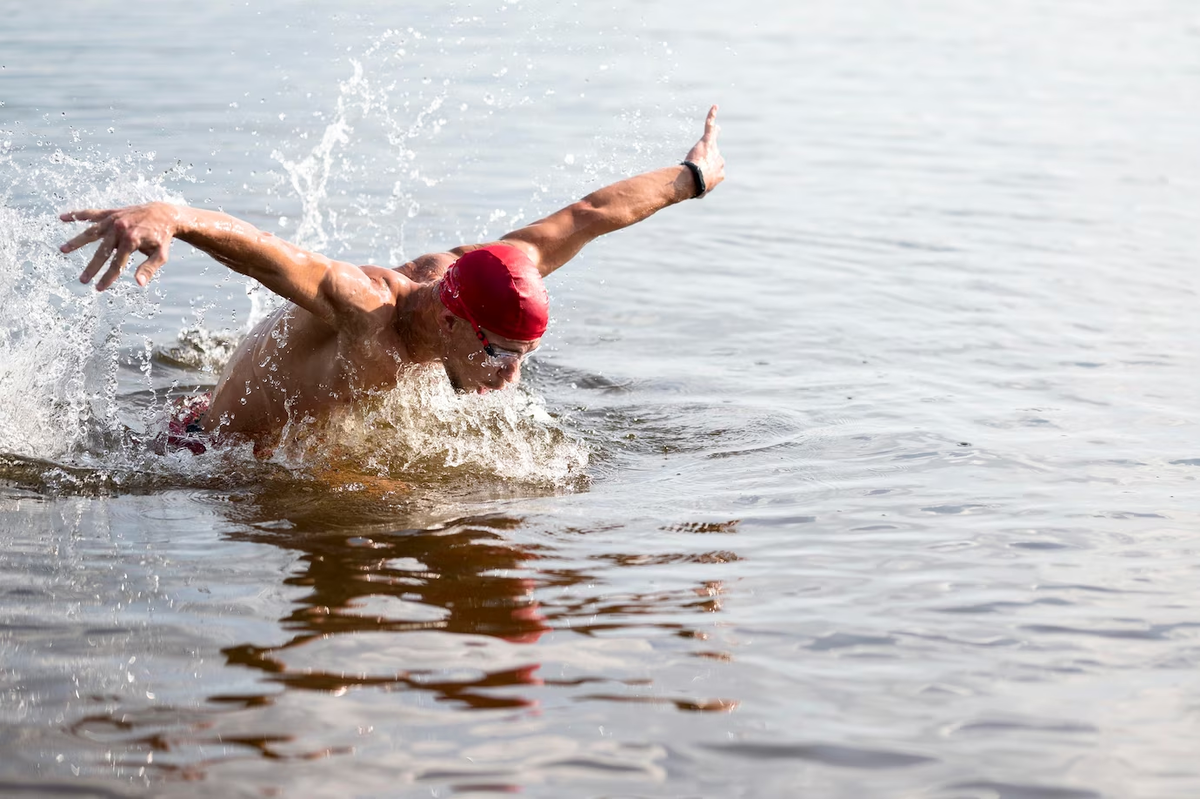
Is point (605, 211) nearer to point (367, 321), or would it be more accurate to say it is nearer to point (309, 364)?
point (367, 321)

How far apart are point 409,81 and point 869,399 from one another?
415 inches

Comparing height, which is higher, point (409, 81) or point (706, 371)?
point (409, 81)

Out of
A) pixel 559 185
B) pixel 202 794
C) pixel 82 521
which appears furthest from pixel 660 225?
pixel 202 794

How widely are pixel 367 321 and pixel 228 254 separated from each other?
82 centimetres

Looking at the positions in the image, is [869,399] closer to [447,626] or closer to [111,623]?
[447,626]

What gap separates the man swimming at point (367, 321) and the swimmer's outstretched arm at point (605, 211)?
1 centimetres

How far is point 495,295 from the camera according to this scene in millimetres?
5629

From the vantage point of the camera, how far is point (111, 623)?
14.8 feet

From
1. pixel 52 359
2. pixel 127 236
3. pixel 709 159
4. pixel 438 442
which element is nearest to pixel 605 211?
pixel 709 159

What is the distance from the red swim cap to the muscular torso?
1.13 feet

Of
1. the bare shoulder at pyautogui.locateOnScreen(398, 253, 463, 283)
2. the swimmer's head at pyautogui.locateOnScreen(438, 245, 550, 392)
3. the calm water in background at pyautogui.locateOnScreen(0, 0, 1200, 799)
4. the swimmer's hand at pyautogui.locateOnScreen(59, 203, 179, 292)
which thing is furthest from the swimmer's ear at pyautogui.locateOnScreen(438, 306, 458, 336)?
the swimmer's hand at pyautogui.locateOnScreen(59, 203, 179, 292)

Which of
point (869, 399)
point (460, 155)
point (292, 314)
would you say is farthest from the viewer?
point (460, 155)

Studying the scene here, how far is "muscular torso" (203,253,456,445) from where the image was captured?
5871mm

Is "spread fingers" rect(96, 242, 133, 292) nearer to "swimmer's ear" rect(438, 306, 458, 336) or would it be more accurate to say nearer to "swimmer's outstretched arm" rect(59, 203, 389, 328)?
"swimmer's outstretched arm" rect(59, 203, 389, 328)
